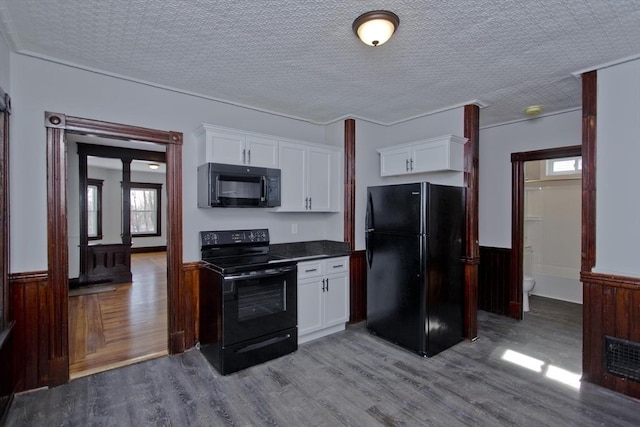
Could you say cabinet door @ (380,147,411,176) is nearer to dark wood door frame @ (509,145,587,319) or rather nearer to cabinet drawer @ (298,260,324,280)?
cabinet drawer @ (298,260,324,280)

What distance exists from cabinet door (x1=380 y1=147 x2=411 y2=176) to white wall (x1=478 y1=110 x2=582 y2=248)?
4.18 feet

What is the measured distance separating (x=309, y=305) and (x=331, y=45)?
8.11ft

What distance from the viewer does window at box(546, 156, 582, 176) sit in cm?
498

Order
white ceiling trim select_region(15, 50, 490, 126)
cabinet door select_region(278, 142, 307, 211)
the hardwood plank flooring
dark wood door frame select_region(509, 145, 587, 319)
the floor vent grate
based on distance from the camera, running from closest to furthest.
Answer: the hardwood plank flooring < the floor vent grate < white ceiling trim select_region(15, 50, 490, 126) < cabinet door select_region(278, 142, 307, 211) < dark wood door frame select_region(509, 145, 587, 319)

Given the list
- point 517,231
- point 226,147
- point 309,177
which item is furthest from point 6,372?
point 517,231

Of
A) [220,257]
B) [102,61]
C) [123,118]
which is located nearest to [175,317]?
[220,257]

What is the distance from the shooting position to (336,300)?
3.70m

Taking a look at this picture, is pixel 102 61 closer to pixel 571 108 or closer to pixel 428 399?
pixel 428 399

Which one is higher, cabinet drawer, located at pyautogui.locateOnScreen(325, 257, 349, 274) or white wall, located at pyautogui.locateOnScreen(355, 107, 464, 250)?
white wall, located at pyautogui.locateOnScreen(355, 107, 464, 250)

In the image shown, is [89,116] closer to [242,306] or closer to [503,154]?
[242,306]

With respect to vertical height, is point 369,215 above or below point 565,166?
below

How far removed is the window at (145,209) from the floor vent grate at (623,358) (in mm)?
10880

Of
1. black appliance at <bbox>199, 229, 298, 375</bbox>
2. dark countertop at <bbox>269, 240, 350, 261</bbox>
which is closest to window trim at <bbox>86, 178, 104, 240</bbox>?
black appliance at <bbox>199, 229, 298, 375</bbox>

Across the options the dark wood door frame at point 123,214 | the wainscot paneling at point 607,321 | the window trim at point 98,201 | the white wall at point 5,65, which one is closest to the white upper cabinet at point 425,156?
the wainscot paneling at point 607,321
